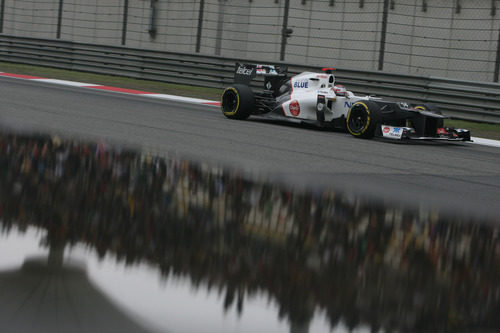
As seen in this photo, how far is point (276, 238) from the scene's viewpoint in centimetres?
418

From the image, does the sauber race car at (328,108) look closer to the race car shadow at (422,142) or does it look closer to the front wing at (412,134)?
the front wing at (412,134)

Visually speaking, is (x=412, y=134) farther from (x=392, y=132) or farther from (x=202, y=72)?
(x=202, y=72)

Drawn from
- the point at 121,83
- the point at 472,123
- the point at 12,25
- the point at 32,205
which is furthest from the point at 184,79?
the point at 32,205

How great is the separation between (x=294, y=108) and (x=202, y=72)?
689 centimetres

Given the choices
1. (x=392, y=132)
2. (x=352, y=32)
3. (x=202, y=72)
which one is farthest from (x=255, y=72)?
(x=352, y=32)

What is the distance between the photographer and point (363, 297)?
10.6 feet

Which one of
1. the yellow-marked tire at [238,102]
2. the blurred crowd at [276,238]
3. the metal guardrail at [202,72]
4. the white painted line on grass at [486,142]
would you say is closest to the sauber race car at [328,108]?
the yellow-marked tire at [238,102]

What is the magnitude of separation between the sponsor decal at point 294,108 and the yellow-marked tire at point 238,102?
74cm

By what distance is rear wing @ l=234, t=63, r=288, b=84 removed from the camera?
505 inches

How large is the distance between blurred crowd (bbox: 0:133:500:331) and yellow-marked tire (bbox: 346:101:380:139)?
4.92m

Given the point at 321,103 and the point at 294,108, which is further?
the point at 294,108

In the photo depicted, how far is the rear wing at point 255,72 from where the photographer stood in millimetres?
12820

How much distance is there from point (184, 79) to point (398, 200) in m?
13.7

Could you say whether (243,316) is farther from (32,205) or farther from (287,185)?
(287,185)
